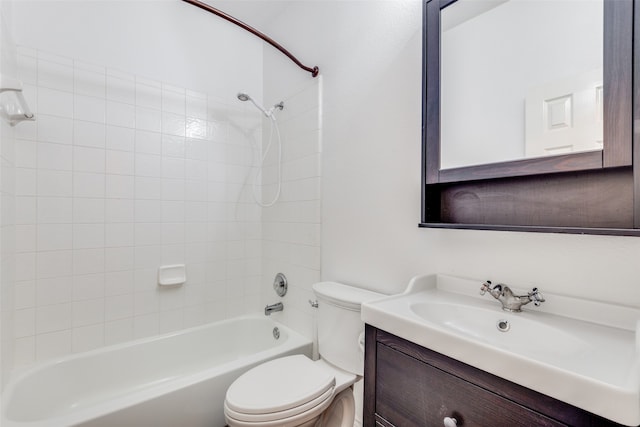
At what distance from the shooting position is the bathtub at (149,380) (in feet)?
3.92

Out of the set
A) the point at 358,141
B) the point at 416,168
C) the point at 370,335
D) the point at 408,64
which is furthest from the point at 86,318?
the point at 408,64

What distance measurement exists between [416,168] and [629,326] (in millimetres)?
803

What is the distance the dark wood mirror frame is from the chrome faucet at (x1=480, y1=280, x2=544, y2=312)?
0.63 feet

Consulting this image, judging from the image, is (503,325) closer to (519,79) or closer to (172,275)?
(519,79)

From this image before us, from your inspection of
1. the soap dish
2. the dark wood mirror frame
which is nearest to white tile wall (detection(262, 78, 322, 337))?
the soap dish

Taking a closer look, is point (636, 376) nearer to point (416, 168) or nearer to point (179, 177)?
point (416, 168)

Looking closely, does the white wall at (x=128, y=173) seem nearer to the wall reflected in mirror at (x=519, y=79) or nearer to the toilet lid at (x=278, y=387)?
the toilet lid at (x=278, y=387)

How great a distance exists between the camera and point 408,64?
1.29 metres

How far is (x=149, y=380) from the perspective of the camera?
1749 mm

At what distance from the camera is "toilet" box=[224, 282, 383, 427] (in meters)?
1.10

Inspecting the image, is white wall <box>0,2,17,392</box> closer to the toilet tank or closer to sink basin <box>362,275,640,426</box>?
the toilet tank

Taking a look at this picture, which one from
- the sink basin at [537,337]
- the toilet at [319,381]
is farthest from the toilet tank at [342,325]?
the sink basin at [537,337]

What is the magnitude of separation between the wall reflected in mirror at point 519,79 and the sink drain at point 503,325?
53cm

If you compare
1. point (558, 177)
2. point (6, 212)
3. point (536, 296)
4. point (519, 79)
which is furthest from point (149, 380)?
point (519, 79)
